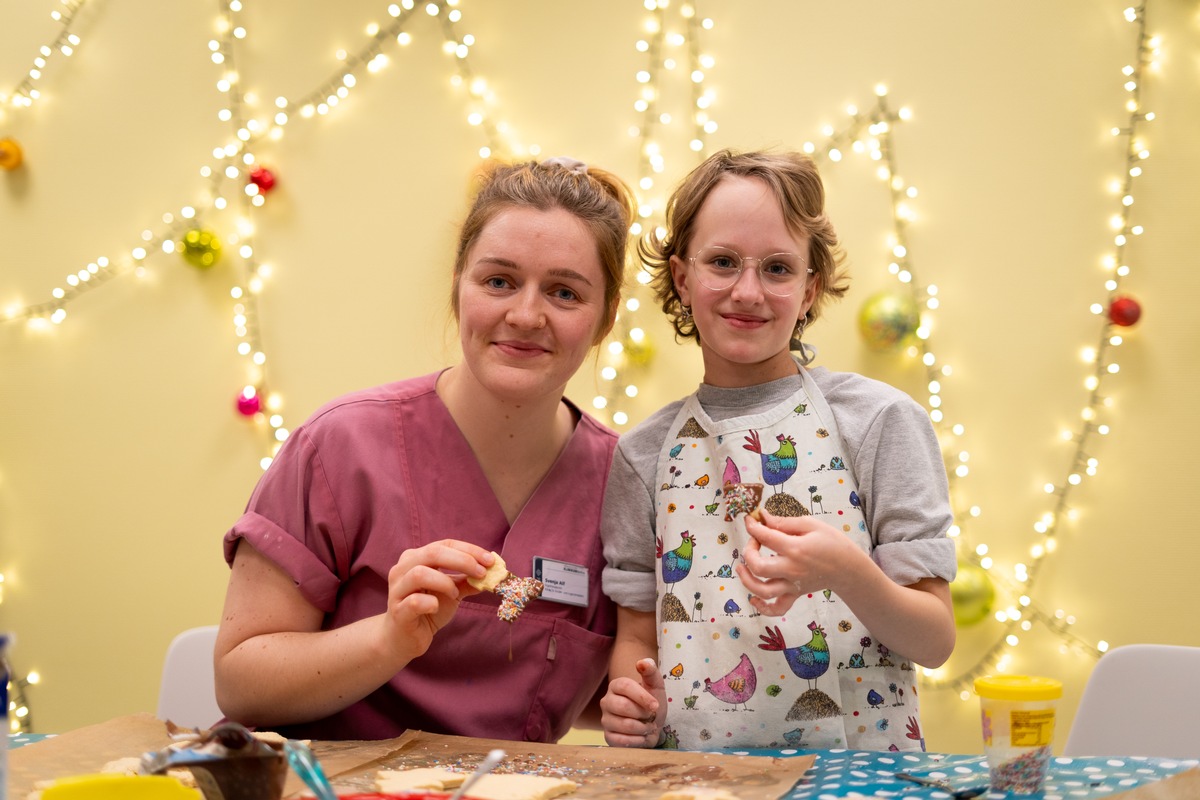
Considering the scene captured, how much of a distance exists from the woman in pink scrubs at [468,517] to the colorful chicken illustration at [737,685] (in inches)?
8.6

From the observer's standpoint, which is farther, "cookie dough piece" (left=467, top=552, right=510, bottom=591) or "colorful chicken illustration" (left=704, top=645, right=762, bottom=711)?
"colorful chicken illustration" (left=704, top=645, right=762, bottom=711)

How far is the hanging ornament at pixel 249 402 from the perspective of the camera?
9.18 feet

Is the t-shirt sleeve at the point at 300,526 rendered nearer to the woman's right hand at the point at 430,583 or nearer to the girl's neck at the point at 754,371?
the woman's right hand at the point at 430,583

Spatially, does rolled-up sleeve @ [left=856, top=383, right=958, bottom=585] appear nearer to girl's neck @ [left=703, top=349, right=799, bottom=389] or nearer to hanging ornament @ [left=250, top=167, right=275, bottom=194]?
girl's neck @ [left=703, top=349, right=799, bottom=389]

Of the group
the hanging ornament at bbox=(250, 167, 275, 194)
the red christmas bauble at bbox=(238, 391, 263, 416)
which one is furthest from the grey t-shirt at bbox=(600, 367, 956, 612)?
the hanging ornament at bbox=(250, 167, 275, 194)

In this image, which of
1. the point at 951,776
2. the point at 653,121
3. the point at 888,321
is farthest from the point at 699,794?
the point at 653,121

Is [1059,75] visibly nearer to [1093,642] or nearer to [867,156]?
[867,156]

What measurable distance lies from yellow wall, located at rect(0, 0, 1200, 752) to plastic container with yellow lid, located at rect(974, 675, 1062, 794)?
1.62 meters

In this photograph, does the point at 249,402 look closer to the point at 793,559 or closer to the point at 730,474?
the point at 730,474

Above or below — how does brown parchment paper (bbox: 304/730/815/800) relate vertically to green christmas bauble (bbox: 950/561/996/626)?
above

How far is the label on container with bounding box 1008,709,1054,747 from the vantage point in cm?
98

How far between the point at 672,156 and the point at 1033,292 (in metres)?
0.92

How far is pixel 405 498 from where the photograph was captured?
1447 millimetres

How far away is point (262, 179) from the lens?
282cm
